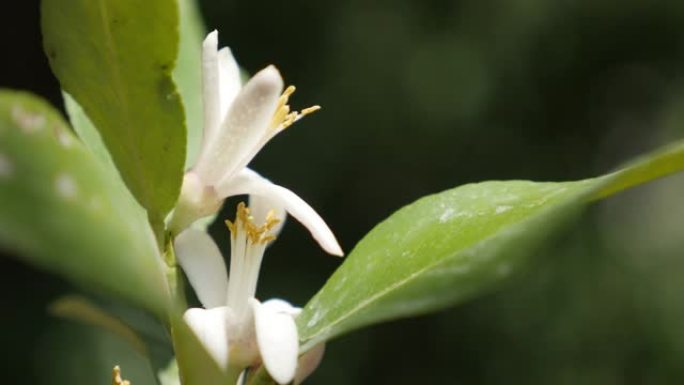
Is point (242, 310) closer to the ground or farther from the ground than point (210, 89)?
closer to the ground

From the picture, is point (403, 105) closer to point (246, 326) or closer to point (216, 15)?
point (216, 15)

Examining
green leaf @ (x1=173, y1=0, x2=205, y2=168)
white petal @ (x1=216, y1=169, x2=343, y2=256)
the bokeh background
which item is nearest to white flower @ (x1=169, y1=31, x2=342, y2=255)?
white petal @ (x1=216, y1=169, x2=343, y2=256)

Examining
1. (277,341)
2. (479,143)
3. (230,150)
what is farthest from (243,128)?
(479,143)

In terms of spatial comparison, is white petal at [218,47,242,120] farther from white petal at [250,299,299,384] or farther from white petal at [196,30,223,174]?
white petal at [250,299,299,384]

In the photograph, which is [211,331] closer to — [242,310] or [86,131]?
[242,310]

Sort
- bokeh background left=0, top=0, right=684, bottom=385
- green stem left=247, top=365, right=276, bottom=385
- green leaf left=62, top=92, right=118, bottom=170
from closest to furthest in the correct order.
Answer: green stem left=247, top=365, right=276, bottom=385 → green leaf left=62, top=92, right=118, bottom=170 → bokeh background left=0, top=0, right=684, bottom=385

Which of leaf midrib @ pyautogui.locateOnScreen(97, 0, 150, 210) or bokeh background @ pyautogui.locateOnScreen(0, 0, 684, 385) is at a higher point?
leaf midrib @ pyautogui.locateOnScreen(97, 0, 150, 210)

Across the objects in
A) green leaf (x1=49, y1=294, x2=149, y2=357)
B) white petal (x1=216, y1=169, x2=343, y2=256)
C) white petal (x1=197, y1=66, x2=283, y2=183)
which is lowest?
green leaf (x1=49, y1=294, x2=149, y2=357)
